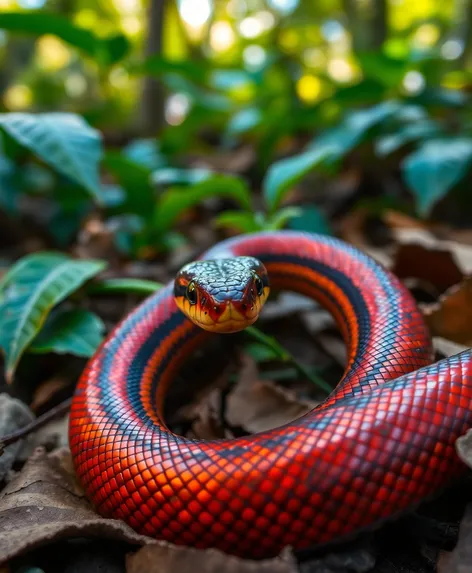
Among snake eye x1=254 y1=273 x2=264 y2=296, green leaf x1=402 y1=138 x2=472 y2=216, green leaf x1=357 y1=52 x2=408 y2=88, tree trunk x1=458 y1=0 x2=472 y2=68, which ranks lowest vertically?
snake eye x1=254 y1=273 x2=264 y2=296

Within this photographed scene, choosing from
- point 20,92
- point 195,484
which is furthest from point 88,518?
point 20,92

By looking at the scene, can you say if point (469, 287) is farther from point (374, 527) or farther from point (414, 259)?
point (374, 527)

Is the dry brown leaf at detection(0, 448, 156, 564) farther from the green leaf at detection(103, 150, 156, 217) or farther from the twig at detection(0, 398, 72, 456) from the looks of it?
the green leaf at detection(103, 150, 156, 217)

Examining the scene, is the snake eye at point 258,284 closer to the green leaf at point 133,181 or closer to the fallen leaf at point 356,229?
the fallen leaf at point 356,229

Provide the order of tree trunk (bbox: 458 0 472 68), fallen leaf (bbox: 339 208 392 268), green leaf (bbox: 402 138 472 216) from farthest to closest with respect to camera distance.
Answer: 1. tree trunk (bbox: 458 0 472 68)
2. fallen leaf (bbox: 339 208 392 268)
3. green leaf (bbox: 402 138 472 216)

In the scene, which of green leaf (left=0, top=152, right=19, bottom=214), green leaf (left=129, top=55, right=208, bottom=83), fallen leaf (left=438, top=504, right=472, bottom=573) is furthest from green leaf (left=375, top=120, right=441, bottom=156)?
fallen leaf (left=438, top=504, right=472, bottom=573)

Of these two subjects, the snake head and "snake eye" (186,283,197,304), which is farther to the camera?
"snake eye" (186,283,197,304)

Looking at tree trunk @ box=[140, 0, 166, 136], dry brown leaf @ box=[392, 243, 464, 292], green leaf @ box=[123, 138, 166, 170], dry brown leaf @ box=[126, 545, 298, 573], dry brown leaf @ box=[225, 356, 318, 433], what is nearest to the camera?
dry brown leaf @ box=[126, 545, 298, 573]

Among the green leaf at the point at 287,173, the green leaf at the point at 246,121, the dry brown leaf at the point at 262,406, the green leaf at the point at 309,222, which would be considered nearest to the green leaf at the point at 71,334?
the dry brown leaf at the point at 262,406
